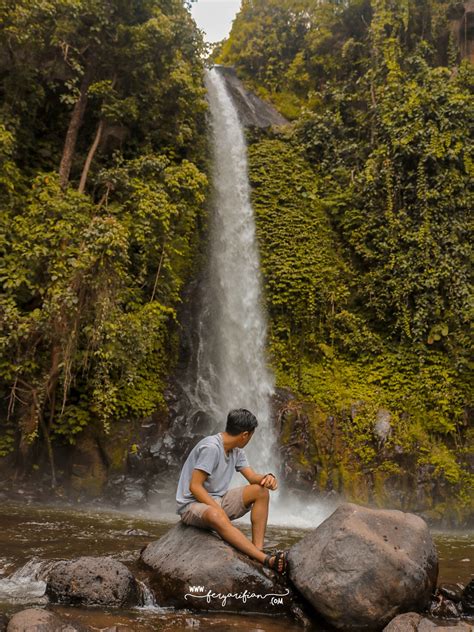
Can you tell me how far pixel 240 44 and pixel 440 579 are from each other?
65.1 ft

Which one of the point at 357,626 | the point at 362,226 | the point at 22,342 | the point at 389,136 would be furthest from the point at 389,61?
Result: the point at 357,626

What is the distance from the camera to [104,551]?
5375 mm

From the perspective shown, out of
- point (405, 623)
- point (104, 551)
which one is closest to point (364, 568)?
point (405, 623)

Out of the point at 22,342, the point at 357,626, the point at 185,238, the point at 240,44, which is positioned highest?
the point at 240,44

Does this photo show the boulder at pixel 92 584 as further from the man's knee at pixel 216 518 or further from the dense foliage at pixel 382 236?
the dense foliage at pixel 382 236

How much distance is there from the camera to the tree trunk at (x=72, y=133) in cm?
1065

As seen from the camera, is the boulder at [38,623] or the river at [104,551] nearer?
the boulder at [38,623]

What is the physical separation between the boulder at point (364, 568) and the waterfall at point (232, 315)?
5.80m

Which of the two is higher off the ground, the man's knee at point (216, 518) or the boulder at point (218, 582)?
the man's knee at point (216, 518)

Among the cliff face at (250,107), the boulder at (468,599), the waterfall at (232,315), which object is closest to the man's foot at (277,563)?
the boulder at (468,599)

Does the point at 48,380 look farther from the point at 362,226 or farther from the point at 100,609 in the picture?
the point at 362,226

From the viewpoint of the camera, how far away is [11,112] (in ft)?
36.0

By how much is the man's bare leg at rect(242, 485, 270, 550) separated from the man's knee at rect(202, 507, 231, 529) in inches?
11.8

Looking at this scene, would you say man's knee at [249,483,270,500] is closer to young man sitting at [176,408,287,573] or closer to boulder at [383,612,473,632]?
young man sitting at [176,408,287,573]
